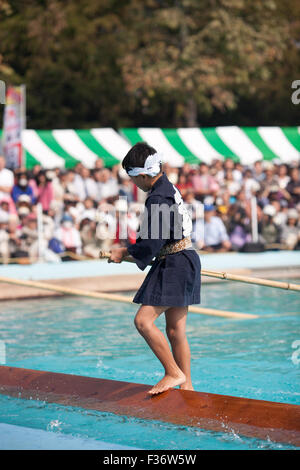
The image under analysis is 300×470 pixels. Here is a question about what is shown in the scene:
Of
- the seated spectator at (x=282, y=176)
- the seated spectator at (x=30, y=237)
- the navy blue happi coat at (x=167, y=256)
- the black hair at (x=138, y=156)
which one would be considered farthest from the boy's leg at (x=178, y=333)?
the seated spectator at (x=282, y=176)

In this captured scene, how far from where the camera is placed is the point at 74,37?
29.0 meters

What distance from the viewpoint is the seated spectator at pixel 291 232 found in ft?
53.8

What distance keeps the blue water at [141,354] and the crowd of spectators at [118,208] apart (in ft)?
6.36

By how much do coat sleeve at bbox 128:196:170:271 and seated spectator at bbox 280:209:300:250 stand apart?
1124 cm

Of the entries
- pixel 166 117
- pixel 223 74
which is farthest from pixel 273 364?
pixel 166 117

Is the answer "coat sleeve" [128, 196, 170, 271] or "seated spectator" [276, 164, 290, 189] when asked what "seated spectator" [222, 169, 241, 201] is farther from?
"coat sleeve" [128, 196, 170, 271]

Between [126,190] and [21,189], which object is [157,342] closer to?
[21,189]

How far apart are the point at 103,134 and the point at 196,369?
1128 centimetres

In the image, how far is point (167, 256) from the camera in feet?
18.1

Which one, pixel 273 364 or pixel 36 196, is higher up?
pixel 36 196

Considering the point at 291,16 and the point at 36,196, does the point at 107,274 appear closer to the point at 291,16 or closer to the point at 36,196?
the point at 36,196

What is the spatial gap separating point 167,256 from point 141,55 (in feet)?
72.9

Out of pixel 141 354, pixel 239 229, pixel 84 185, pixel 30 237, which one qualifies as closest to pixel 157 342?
pixel 141 354

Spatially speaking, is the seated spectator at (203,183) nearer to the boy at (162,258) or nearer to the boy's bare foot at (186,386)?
the boy's bare foot at (186,386)
